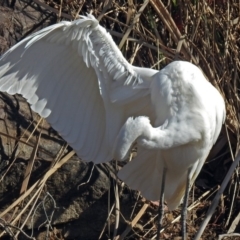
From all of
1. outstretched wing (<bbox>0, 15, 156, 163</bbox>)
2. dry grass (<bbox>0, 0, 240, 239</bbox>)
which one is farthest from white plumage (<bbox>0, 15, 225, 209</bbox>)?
dry grass (<bbox>0, 0, 240, 239</bbox>)

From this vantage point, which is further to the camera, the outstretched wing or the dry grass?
the dry grass

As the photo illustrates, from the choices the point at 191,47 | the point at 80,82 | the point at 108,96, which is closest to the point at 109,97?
the point at 108,96

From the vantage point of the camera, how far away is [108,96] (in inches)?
140

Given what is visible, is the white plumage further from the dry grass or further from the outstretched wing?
the dry grass

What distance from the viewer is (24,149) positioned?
170 inches

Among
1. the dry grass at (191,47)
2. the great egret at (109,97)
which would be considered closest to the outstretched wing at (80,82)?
the great egret at (109,97)

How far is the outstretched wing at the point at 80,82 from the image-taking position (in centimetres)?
332

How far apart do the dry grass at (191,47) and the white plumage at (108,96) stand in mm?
639

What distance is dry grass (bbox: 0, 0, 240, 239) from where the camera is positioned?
4.30 metres

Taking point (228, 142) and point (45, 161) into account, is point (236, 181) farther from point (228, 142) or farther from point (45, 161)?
point (45, 161)

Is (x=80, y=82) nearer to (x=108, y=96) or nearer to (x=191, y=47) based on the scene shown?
(x=108, y=96)

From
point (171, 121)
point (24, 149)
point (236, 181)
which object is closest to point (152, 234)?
point (236, 181)

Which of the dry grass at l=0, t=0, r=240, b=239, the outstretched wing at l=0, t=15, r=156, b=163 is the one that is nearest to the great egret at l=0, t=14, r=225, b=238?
the outstretched wing at l=0, t=15, r=156, b=163

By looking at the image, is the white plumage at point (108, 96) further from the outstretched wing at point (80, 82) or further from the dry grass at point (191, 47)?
the dry grass at point (191, 47)
